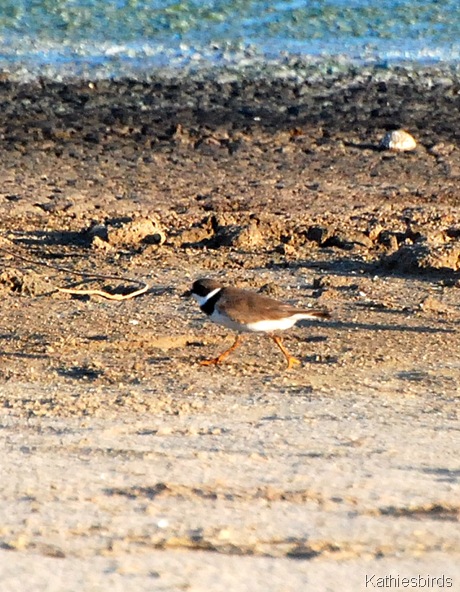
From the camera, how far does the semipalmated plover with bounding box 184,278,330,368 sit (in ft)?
24.8

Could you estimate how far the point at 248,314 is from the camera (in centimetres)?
755

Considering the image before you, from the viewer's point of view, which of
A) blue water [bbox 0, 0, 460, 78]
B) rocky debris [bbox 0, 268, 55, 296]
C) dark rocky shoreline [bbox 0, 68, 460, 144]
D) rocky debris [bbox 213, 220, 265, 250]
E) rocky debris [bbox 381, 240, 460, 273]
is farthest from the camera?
blue water [bbox 0, 0, 460, 78]

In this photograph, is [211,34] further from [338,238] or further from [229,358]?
[229,358]

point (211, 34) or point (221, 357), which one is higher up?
point (211, 34)

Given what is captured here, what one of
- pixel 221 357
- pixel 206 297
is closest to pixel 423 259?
pixel 206 297

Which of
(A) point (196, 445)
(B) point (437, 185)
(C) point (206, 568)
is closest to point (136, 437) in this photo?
(A) point (196, 445)

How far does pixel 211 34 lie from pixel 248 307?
15.5m

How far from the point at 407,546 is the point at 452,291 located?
183 inches

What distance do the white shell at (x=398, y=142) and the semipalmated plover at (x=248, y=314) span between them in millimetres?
6563

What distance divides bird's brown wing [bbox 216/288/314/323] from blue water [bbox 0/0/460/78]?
1129cm

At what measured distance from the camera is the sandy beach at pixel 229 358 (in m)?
4.98

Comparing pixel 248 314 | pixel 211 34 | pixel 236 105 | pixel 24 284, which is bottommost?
pixel 24 284

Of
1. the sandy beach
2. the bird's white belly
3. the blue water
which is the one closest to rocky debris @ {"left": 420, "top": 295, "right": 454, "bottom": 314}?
the sandy beach

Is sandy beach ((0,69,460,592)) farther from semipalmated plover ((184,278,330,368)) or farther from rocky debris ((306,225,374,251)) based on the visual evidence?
semipalmated plover ((184,278,330,368))
